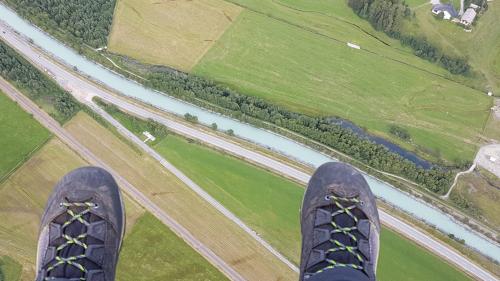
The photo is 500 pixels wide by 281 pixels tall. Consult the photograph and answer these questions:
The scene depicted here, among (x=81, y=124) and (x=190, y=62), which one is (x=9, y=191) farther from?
(x=190, y=62)

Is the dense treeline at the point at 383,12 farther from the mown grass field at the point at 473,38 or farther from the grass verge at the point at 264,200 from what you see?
the grass verge at the point at 264,200

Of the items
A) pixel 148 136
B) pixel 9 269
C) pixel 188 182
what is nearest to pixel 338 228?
pixel 188 182

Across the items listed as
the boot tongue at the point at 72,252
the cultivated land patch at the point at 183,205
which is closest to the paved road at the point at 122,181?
the cultivated land patch at the point at 183,205

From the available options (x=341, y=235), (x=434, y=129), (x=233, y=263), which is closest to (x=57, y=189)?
(x=341, y=235)

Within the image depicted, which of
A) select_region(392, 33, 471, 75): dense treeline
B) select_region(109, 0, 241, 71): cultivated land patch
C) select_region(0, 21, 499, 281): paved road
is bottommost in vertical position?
select_region(0, 21, 499, 281): paved road

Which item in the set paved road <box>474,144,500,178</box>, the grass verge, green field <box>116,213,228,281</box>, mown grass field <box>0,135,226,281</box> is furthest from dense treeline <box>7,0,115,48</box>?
paved road <box>474,144,500,178</box>

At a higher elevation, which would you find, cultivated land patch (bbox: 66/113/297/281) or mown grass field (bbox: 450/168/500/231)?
mown grass field (bbox: 450/168/500/231)

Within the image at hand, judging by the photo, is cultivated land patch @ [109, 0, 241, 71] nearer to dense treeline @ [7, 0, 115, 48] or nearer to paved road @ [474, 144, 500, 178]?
dense treeline @ [7, 0, 115, 48]
